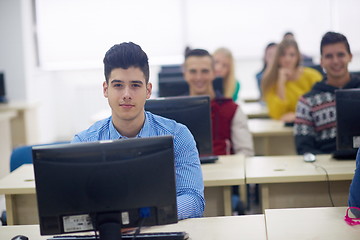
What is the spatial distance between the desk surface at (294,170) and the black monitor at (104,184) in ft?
3.69

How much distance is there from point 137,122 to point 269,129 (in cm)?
232

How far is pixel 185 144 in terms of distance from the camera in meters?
2.24

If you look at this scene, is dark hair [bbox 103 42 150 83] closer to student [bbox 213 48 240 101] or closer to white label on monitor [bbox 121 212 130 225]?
white label on monitor [bbox 121 212 130 225]

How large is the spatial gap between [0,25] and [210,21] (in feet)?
8.68

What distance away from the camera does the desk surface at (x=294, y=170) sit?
282 centimetres

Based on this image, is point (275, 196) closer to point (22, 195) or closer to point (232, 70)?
point (22, 195)

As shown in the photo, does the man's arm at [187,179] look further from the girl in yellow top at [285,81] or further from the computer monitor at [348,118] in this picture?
the girl in yellow top at [285,81]

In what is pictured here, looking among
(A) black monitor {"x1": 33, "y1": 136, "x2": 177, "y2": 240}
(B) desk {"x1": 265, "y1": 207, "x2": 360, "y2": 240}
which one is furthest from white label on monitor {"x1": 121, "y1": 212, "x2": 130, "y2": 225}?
(B) desk {"x1": 265, "y1": 207, "x2": 360, "y2": 240}

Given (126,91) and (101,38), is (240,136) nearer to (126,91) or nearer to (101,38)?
(126,91)

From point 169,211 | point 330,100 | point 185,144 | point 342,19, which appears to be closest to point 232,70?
point 330,100

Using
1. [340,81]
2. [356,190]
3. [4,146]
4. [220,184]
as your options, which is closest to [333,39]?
[340,81]

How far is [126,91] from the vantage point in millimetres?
2096

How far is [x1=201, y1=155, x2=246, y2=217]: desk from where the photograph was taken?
285cm

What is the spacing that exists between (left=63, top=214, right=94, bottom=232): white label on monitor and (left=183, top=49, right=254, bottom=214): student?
1.91 m
